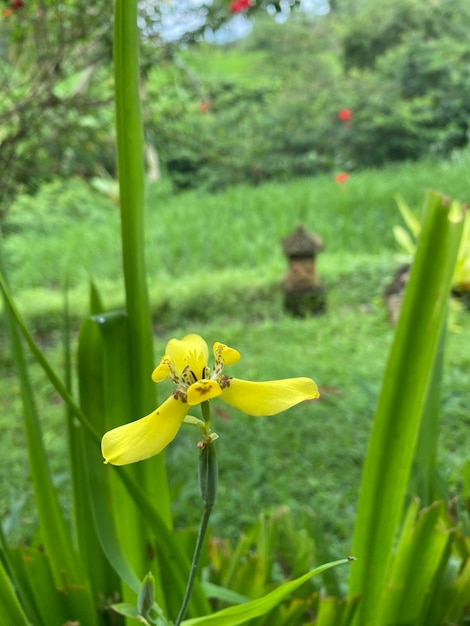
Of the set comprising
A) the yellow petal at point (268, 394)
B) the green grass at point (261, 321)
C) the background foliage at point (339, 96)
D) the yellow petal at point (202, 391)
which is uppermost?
the background foliage at point (339, 96)

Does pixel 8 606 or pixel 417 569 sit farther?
pixel 417 569

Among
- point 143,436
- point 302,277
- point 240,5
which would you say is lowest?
point 302,277

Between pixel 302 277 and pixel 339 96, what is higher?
pixel 339 96

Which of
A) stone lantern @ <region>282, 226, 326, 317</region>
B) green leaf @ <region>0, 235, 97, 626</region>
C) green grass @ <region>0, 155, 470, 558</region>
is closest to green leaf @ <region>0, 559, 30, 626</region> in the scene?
green leaf @ <region>0, 235, 97, 626</region>

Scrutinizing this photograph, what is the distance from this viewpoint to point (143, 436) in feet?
0.83

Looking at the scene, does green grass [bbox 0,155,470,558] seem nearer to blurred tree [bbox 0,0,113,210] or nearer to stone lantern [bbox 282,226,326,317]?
stone lantern [bbox 282,226,326,317]

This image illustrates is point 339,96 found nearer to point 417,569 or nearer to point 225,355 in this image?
point 417,569

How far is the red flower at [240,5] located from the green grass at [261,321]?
1.03 meters

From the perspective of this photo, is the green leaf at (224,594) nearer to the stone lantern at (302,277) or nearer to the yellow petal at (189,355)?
the yellow petal at (189,355)

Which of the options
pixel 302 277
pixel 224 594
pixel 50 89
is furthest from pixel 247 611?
pixel 302 277

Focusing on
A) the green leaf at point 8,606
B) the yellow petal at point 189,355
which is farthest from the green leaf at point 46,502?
the yellow petal at point 189,355

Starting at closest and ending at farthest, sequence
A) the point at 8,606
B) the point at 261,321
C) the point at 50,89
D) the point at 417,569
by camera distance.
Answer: the point at 8,606
the point at 417,569
the point at 50,89
the point at 261,321

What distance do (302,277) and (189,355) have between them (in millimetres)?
2547

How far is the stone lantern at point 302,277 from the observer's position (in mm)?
2789
